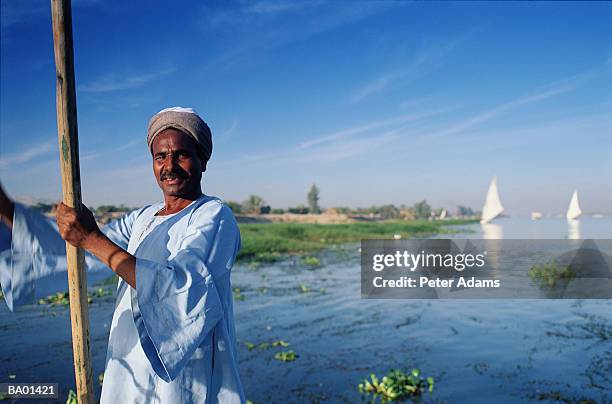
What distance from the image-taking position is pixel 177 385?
4.55ft

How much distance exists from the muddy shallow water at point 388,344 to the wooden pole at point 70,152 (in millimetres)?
3166

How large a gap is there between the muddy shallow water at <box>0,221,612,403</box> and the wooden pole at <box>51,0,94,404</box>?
125 inches

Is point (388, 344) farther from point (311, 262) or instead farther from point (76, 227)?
point (311, 262)

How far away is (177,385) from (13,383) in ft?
14.0

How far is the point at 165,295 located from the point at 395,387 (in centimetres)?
380

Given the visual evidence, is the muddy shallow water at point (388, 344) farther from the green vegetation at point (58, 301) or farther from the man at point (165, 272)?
the man at point (165, 272)

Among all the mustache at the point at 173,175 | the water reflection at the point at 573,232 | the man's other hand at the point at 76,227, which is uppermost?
the mustache at the point at 173,175

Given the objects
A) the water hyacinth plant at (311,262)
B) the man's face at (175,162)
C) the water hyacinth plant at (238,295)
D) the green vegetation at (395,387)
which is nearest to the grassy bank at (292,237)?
the water hyacinth plant at (311,262)

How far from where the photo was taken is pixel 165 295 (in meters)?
1.25

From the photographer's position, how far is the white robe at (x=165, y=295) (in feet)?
4.15

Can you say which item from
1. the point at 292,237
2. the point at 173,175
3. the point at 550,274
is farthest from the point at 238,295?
the point at 292,237

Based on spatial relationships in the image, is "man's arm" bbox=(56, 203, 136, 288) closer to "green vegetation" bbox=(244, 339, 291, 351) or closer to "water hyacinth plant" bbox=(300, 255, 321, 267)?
"green vegetation" bbox=(244, 339, 291, 351)

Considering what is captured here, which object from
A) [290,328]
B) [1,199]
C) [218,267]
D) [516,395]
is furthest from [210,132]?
[290,328]

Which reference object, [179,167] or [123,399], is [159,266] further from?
[123,399]
